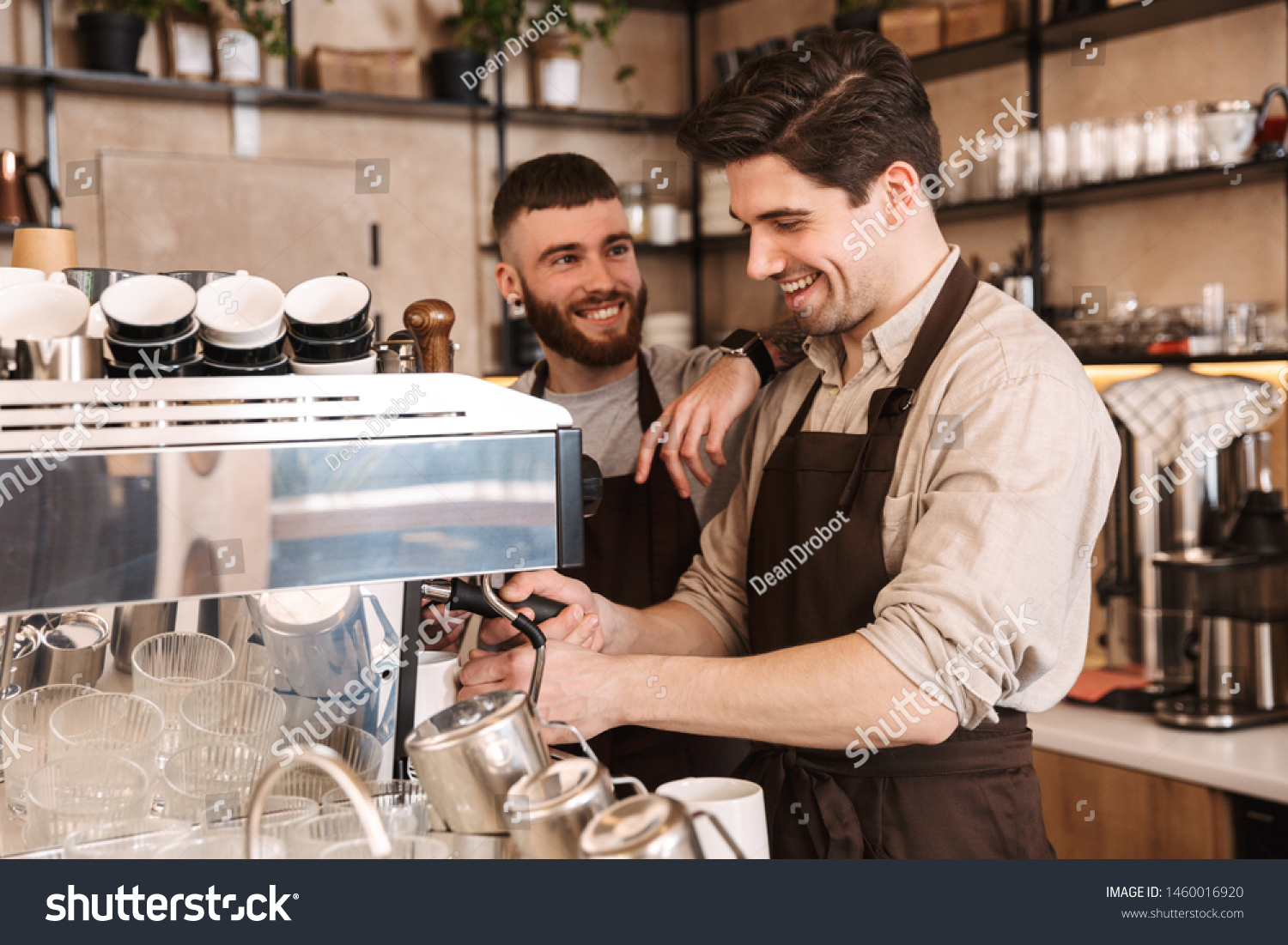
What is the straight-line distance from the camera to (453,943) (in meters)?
0.78

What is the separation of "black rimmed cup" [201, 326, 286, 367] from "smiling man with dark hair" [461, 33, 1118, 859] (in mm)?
348

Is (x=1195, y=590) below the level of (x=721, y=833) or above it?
below

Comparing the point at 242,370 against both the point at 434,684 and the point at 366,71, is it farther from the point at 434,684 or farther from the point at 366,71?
the point at 366,71

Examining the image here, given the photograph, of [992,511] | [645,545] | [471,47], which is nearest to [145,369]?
[992,511]

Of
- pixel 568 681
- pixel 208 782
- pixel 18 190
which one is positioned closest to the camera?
pixel 208 782

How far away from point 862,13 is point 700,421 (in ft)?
7.58

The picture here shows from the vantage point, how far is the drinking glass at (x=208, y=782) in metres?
1.04

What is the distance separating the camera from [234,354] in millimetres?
951

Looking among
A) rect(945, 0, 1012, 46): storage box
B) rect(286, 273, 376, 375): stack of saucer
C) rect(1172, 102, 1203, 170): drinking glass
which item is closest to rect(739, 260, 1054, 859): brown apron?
rect(286, 273, 376, 375): stack of saucer

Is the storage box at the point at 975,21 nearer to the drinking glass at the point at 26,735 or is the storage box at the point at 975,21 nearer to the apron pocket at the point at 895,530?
the apron pocket at the point at 895,530

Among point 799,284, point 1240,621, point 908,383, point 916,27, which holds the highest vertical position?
point 916,27

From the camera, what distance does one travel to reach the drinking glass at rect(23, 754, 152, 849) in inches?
38.9

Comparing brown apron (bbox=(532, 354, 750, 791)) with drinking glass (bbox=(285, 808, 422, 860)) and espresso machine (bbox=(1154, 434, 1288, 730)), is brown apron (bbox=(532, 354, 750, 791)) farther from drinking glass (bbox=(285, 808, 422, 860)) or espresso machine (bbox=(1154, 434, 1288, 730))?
espresso machine (bbox=(1154, 434, 1288, 730))

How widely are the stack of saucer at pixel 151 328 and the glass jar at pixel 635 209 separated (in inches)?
124
